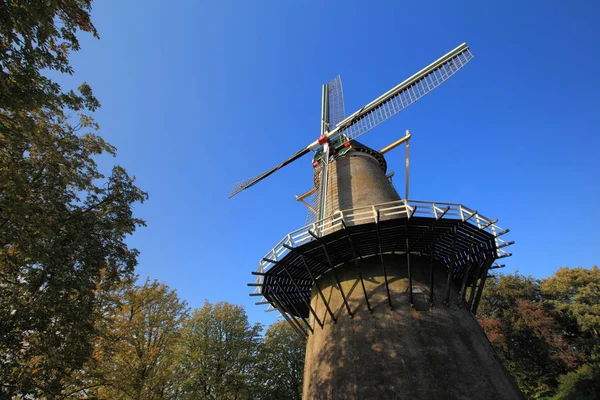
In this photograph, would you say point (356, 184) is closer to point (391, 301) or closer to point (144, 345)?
point (391, 301)

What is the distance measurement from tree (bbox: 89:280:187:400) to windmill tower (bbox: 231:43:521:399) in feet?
24.3

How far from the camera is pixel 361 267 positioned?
11.5m

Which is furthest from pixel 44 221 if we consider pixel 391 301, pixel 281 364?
pixel 281 364

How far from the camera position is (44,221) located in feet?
23.7

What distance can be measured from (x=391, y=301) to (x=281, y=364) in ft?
63.7

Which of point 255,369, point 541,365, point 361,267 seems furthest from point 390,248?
point 541,365

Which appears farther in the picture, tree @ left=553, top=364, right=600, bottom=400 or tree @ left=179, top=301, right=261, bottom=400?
tree @ left=553, top=364, right=600, bottom=400

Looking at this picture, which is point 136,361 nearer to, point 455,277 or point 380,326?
point 380,326

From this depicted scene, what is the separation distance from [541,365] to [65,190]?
134 feet

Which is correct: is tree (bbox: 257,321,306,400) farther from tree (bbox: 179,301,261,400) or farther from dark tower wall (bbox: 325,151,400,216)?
dark tower wall (bbox: 325,151,400,216)

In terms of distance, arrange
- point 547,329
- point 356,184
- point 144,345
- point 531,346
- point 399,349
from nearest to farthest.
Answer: point 399,349, point 356,184, point 144,345, point 547,329, point 531,346

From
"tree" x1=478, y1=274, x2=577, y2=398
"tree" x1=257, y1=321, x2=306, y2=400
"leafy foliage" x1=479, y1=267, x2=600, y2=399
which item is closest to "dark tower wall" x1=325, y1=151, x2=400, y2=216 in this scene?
"tree" x1=257, y1=321, x2=306, y2=400

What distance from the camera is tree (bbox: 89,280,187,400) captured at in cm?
1370

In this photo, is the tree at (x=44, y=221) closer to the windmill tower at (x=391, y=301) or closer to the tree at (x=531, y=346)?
the windmill tower at (x=391, y=301)
